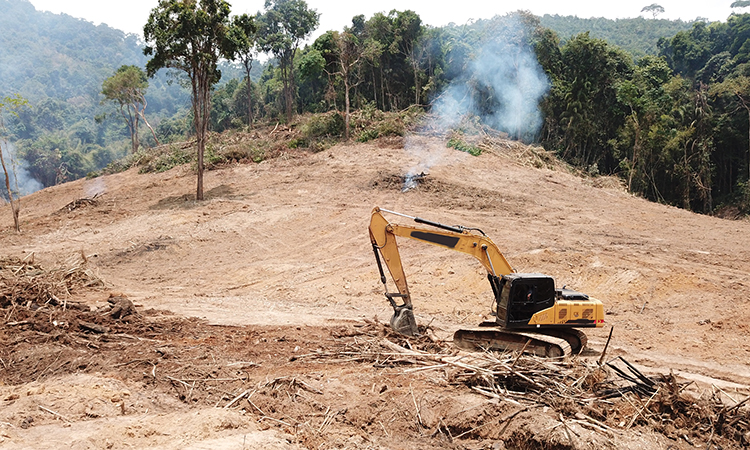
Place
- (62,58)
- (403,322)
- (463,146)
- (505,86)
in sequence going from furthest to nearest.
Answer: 1. (62,58)
2. (505,86)
3. (463,146)
4. (403,322)

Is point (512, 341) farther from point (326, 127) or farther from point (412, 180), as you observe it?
point (326, 127)

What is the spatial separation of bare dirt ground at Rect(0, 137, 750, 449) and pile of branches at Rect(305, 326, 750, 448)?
0.07 meters

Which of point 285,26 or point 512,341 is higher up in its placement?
point 285,26

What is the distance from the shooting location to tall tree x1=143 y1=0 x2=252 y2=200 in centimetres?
1928

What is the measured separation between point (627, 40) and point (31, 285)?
7676 centimetres

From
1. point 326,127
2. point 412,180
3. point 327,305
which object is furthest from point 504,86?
point 327,305

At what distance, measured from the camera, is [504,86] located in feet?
92.2

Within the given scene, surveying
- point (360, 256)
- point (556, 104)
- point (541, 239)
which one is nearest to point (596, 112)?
point (556, 104)

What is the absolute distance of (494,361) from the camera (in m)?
6.56

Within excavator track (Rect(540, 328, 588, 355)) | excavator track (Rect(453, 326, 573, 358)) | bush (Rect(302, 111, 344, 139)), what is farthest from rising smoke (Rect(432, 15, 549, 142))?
excavator track (Rect(540, 328, 588, 355))

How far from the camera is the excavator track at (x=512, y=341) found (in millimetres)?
7395

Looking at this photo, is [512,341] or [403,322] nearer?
[512,341]

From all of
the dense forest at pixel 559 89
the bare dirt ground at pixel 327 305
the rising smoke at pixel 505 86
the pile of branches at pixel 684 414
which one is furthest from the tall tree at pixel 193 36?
the pile of branches at pixel 684 414

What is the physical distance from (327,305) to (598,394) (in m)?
7.12
